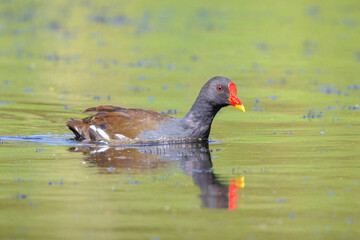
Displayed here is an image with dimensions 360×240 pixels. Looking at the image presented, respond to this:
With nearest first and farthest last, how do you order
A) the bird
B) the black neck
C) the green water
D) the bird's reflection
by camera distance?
1. the green water
2. the bird's reflection
3. the bird
4. the black neck

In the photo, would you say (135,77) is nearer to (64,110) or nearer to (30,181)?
(64,110)

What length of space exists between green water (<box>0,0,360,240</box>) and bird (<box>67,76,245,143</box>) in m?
0.41

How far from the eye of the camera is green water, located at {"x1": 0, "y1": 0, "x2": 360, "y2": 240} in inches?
280

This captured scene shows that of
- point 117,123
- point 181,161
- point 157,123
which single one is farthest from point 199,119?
point 181,161

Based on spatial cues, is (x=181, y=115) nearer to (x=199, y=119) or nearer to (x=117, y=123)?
(x=199, y=119)

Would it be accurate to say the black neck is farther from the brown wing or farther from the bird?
the brown wing

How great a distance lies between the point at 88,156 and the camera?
33.0 ft

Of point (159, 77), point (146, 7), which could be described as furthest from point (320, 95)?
point (146, 7)

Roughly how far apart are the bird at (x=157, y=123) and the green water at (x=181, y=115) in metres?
0.41

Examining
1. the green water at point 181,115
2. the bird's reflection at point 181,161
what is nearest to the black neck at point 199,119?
the bird's reflection at point 181,161

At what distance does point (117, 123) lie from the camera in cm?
1123

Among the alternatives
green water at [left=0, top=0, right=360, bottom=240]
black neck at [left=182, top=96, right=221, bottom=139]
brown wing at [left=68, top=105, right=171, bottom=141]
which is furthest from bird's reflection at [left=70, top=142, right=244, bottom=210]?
brown wing at [left=68, top=105, right=171, bottom=141]

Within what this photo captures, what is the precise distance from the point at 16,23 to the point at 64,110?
13.8 meters

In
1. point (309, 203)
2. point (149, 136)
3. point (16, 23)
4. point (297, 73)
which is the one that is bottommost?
point (309, 203)
